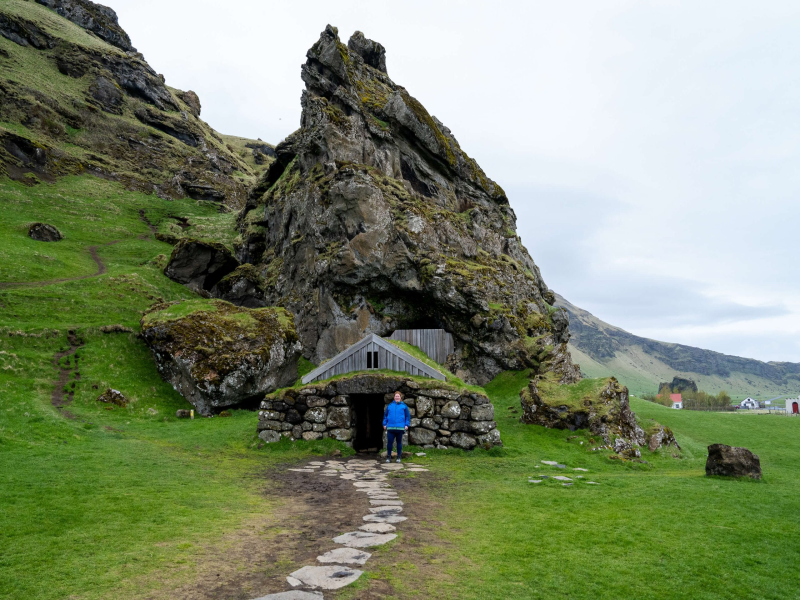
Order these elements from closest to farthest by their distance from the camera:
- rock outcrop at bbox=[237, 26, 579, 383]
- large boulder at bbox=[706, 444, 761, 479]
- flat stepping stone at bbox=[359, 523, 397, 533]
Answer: flat stepping stone at bbox=[359, 523, 397, 533], large boulder at bbox=[706, 444, 761, 479], rock outcrop at bbox=[237, 26, 579, 383]

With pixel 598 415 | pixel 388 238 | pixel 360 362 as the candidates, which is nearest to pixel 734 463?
pixel 598 415

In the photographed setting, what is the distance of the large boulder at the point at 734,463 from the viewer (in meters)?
12.8

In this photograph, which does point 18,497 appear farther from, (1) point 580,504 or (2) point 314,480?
(1) point 580,504

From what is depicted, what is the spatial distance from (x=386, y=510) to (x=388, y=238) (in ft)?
96.0

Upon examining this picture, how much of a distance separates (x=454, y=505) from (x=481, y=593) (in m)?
4.74

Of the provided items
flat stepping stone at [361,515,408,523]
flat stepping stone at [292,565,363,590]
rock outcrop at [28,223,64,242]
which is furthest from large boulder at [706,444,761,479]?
rock outcrop at [28,223,64,242]

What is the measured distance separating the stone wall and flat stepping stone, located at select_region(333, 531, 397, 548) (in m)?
9.80

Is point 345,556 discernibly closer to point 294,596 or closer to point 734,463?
point 294,596

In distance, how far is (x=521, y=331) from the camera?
3472cm

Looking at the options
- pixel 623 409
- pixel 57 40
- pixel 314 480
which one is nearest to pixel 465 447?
pixel 314 480

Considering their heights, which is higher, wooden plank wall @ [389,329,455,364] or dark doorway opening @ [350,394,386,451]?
wooden plank wall @ [389,329,455,364]

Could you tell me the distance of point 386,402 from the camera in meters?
17.6

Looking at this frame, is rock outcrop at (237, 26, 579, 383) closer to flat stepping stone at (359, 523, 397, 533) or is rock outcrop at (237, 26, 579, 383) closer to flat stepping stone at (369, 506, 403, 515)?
flat stepping stone at (369, 506, 403, 515)

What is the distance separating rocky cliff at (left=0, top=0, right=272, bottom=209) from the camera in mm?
70562
